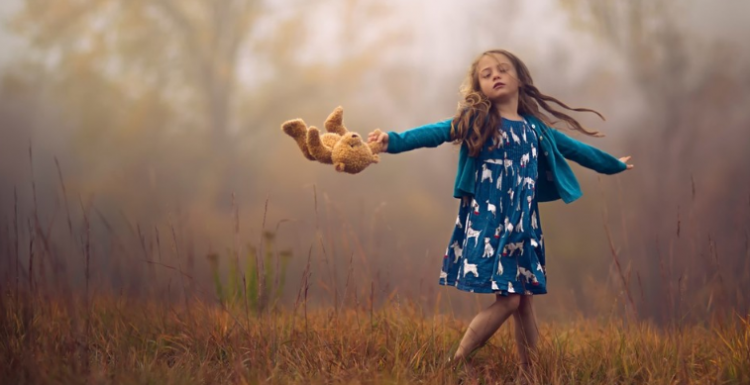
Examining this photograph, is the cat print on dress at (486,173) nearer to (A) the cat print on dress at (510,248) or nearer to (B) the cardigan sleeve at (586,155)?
(A) the cat print on dress at (510,248)

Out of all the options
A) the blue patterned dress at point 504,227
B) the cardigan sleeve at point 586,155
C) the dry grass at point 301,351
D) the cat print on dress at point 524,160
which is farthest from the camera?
the cardigan sleeve at point 586,155

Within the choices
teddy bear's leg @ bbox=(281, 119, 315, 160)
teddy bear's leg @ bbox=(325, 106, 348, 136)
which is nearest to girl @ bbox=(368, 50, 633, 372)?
teddy bear's leg @ bbox=(325, 106, 348, 136)

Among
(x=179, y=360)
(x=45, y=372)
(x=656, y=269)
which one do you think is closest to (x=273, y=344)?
(x=179, y=360)

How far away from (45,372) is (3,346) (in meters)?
0.47

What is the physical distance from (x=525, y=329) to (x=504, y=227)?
1.64ft

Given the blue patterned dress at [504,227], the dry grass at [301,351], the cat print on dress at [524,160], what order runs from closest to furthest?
the dry grass at [301,351]
the blue patterned dress at [504,227]
the cat print on dress at [524,160]

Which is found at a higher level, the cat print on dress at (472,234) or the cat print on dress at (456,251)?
the cat print on dress at (472,234)

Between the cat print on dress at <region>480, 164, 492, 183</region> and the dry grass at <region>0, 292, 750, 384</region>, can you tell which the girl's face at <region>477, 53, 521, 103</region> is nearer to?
the cat print on dress at <region>480, 164, 492, 183</region>

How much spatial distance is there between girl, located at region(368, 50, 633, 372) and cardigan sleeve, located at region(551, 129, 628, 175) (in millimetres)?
89

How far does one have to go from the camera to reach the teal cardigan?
2672 mm

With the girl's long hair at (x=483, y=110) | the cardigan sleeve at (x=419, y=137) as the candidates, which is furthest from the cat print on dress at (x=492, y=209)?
the cardigan sleeve at (x=419, y=137)

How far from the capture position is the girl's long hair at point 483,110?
2.70m

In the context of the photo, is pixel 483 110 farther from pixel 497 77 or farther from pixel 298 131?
pixel 298 131

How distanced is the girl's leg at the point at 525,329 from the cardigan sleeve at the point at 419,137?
768 mm
